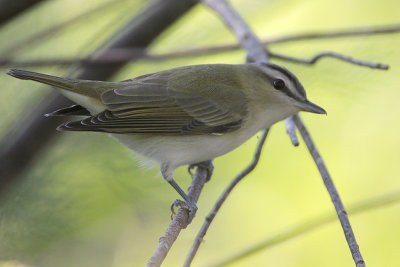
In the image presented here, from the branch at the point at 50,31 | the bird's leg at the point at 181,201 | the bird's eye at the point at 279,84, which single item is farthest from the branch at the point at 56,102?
the bird's eye at the point at 279,84

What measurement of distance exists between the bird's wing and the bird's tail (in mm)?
198

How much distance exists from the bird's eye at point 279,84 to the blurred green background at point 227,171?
1.09 feet

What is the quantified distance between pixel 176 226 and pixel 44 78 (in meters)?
0.97

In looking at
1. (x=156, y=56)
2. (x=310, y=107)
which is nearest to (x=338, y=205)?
(x=310, y=107)

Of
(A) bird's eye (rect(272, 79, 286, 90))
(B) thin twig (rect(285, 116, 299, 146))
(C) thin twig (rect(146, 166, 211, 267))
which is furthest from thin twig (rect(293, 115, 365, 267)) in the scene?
(C) thin twig (rect(146, 166, 211, 267))

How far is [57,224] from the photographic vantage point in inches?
102

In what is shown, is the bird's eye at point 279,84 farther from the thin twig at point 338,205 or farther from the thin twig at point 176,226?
the thin twig at point 176,226

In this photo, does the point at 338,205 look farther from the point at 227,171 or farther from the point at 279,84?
the point at 227,171

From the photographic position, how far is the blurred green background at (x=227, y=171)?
2.66 m

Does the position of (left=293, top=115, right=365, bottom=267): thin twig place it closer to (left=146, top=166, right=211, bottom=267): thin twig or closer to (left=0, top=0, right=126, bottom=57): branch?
(left=146, top=166, right=211, bottom=267): thin twig

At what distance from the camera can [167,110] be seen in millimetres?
2818

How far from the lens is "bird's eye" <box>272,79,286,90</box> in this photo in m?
2.86

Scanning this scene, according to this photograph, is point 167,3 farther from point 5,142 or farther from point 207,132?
point 5,142

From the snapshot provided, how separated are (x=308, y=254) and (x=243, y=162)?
0.85m
